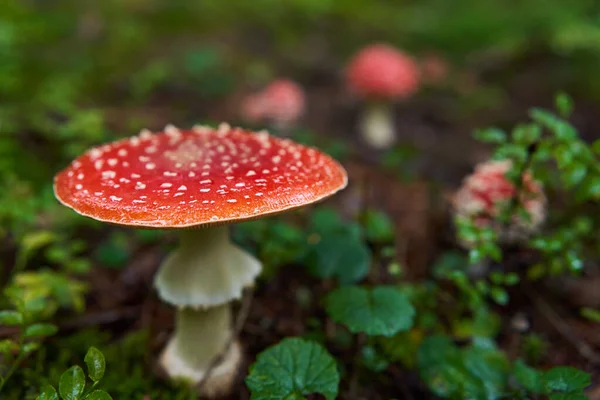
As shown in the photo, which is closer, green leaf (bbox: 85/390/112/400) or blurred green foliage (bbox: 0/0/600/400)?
green leaf (bbox: 85/390/112/400)

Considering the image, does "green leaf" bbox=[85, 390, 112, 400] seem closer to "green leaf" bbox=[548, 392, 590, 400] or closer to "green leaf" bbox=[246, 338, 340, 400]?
"green leaf" bbox=[246, 338, 340, 400]

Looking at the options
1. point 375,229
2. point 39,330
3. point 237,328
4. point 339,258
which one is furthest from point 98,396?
point 375,229

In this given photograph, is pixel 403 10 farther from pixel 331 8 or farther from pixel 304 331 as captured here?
pixel 304 331

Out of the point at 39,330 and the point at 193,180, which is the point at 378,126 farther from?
the point at 39,330

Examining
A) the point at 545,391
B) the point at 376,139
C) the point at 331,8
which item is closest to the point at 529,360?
the point at 545,391

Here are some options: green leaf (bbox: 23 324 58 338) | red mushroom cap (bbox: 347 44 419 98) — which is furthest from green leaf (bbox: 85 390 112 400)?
red mushroom cap (bbox: 347 44 419 98)
